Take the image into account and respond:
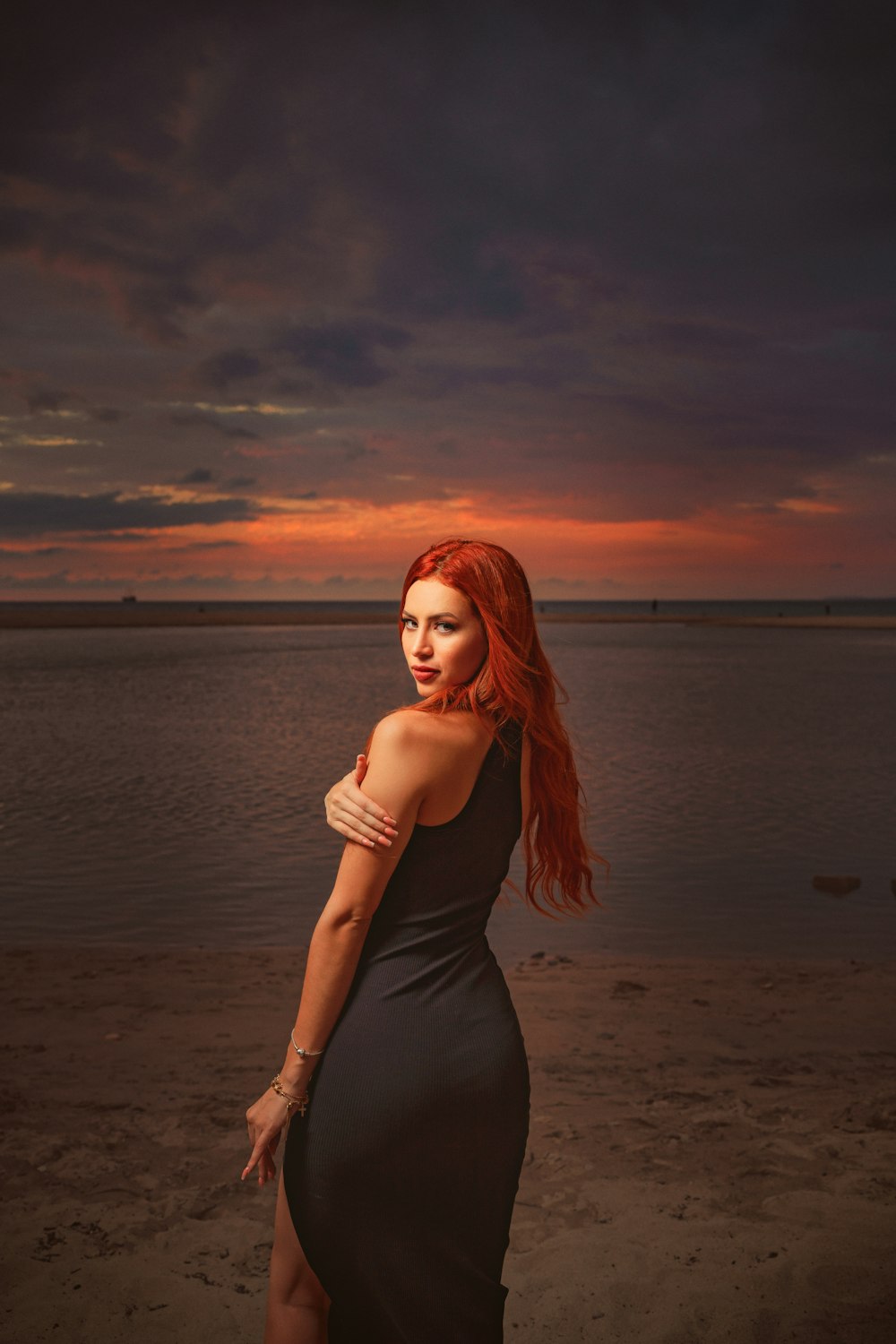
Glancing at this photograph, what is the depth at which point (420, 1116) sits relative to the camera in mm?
2246

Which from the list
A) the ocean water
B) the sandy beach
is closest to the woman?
the sandy beach

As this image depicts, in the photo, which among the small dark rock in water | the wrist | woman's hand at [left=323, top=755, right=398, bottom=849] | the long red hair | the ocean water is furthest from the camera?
the small dark rock in water

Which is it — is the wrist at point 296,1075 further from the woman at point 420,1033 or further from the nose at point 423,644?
the nose at point 423,644

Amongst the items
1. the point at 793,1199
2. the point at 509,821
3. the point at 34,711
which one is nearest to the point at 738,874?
the point at 793,1199

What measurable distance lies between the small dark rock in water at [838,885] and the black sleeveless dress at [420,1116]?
8941mm

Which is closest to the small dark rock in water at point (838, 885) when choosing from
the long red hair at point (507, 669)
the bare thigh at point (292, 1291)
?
the long red hair at point (507, 669)

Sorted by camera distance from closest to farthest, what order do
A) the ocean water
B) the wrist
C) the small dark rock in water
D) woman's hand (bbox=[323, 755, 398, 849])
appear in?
woman's hand (bbox=[323, 755, 398, 849]) → the wrist → the ocean water → the small dark rock in water

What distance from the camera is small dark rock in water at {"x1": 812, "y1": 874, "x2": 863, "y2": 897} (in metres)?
10.5

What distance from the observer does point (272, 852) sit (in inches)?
463

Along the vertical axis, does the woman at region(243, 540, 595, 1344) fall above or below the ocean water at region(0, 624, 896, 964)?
above

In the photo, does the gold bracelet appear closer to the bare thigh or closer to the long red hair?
the bare thigh

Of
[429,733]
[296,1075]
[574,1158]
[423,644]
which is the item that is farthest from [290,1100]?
[574,1158]

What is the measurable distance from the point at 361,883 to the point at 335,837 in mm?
10455

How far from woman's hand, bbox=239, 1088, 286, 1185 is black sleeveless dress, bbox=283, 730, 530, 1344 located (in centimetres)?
5
